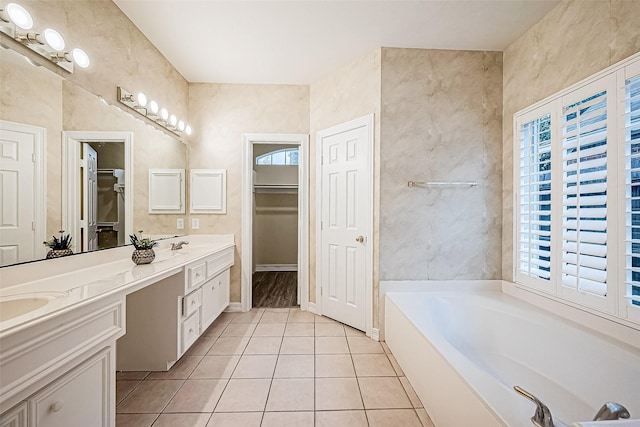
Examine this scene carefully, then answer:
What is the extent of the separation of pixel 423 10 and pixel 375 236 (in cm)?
179

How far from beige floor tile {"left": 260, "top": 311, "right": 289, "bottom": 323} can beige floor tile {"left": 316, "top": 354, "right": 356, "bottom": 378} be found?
822mm

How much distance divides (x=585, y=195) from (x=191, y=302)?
2835 mm

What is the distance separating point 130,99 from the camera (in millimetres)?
2145

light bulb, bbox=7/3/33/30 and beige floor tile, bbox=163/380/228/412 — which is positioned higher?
light bulb, bbox=7/3/33/30

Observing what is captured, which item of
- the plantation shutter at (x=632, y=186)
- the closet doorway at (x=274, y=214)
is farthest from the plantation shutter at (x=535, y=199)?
the closet doorway at (x=274, y=214)

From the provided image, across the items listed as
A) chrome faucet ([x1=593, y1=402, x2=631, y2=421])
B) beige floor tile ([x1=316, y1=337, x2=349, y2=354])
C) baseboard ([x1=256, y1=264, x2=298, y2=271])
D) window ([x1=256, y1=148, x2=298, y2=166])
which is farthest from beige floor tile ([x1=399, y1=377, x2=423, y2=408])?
window ([x1=256, y1=148, x2=298, y2=166])

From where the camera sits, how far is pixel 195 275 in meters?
2.20

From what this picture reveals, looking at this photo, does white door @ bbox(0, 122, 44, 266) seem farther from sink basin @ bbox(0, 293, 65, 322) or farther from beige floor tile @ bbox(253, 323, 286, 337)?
beige floor tile @ bbox(253, 323, 286, 337)

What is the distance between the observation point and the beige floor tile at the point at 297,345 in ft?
7.55

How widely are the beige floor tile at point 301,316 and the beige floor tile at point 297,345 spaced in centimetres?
41

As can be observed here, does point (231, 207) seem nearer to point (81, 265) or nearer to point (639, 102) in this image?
point (81, 265)

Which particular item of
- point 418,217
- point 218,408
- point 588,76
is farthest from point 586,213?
point 218,408

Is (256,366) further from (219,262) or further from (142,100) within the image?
(142,100)

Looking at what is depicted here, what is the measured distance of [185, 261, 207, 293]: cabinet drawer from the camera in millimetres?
2061
